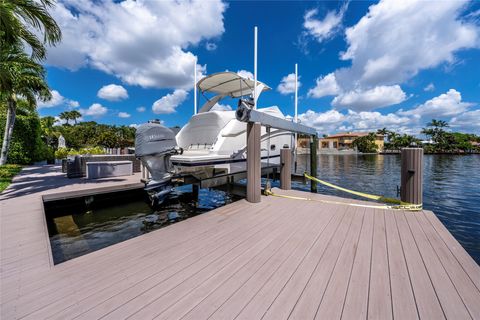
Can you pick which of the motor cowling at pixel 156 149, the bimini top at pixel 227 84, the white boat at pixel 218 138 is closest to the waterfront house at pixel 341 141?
the bimini top at pixel 227 84

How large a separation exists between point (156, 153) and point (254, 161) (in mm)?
2069

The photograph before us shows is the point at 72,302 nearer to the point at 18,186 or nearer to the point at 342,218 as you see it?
the point at 342,218

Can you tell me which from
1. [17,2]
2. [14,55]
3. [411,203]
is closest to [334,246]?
[411,203]

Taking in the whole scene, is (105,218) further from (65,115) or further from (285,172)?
(65,115)

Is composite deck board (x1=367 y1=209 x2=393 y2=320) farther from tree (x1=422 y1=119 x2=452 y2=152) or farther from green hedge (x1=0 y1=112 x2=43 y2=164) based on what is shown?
tree (x1=422 y1=119 x2=452 y2=152)

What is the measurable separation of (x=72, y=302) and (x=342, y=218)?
3.38 meters

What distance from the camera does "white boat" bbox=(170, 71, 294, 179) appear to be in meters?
4.88

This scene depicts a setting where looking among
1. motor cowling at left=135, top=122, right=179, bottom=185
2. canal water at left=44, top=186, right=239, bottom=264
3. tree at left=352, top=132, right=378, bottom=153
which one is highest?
tree at left=352, top=132, right=378, bottom=153

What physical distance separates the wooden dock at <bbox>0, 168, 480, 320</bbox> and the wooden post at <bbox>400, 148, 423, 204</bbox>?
0.75 meters

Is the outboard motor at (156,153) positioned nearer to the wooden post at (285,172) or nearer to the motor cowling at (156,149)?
the motor cowling at (156,149)

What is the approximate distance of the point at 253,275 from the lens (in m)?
1.81

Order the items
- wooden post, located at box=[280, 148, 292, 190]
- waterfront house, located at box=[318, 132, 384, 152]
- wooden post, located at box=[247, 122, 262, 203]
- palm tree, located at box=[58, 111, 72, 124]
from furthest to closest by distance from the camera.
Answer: waterfront house, located at box=[318, 132, 384, 152]
palm tree, located at box=[58, 111, 72, 124]
wooden post, located at box=[280, 148, 292, 190]
wooden post, located at box=[247, 122, 262, 203]

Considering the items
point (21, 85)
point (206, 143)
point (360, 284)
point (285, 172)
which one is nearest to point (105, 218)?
point (206, 143)

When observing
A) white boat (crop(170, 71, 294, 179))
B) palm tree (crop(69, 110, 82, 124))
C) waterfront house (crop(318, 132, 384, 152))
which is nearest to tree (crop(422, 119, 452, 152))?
waterfront house (crop(318, 132, 384, 152))
